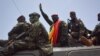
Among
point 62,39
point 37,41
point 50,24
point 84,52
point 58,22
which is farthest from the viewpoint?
point 50,24

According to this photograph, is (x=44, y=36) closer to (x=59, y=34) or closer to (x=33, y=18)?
(x=33, y=18)

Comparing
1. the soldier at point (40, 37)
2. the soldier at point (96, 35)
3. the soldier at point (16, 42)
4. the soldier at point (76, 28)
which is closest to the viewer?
the soldier at point (16, 42)

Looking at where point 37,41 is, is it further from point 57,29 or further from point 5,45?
point 57,29

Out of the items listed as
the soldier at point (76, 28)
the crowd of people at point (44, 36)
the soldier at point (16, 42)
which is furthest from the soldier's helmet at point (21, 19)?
the soldier at point (76, 28)

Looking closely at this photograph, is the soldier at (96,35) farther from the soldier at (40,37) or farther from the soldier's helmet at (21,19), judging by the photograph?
the soldier's helmet at (21,19)

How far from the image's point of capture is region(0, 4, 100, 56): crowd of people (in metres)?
5.57

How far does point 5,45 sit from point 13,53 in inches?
17.1

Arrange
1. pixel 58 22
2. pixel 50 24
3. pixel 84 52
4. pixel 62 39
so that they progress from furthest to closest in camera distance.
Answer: pixel 50 24, pixel 58 22, pixel 62 39, pixel 84 52

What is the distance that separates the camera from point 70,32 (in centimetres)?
759

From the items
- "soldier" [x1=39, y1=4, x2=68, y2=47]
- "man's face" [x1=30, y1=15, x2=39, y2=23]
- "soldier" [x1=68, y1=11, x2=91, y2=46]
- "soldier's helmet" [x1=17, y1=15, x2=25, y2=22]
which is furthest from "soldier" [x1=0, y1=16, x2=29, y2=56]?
"soldier" [x1=68, y1=11, x2=91, y2=46]

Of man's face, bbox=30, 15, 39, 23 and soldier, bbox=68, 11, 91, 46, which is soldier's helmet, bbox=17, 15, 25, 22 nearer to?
man's face, bbox=30, 15, 39, 23

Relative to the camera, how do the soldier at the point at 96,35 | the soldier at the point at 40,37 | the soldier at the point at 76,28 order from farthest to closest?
the soldier at the point at 76,28
the soldier at the point at 96,35
the soldier at the point at 40,37

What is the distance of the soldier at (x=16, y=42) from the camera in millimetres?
5438

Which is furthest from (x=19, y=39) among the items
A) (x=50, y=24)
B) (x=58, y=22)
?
(x=50, y=24)
